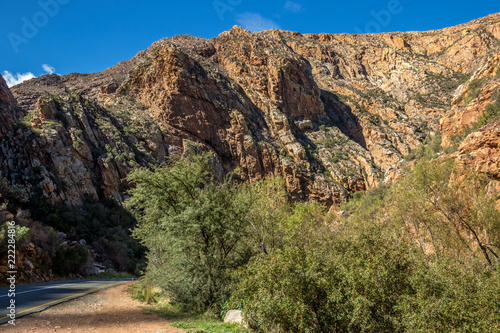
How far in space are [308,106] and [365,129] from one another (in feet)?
53.8

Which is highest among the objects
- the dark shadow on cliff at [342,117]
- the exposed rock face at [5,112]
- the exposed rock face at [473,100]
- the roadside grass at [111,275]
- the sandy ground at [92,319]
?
the dark shadow on cliff at [342,117]

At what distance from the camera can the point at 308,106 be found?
73.7 meters

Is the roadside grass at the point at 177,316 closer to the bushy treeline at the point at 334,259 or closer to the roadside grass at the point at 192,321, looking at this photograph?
the roadside grass at the point at 192,321

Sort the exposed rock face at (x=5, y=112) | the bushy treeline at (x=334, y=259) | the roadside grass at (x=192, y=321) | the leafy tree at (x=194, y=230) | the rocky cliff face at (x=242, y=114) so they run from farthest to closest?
the rocky cliff face at (x=242, y=114) < the exposed rock face at (x=5, y=112) < the leafy tree at (x=194, y=230) < the roadside grass at (x=192, y=321) < the bushy treeline at (x=334, y=259)

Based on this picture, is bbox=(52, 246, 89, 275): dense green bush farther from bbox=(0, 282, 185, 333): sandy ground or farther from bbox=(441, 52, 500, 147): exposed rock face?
bbox=(441, 52, 500, 147): exposed rock face

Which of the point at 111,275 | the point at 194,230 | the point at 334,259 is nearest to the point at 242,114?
the point at 111,275

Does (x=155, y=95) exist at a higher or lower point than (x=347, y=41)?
lower

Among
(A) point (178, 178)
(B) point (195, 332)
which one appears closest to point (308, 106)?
(A) point (178, 178)

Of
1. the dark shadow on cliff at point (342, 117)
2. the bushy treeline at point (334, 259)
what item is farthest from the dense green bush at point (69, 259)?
the dark shadow on cliff at point (342, 117)

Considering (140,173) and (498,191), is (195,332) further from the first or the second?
(498,191)

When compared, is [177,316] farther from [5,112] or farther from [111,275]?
[5,112]

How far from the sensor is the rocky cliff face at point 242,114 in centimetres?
3650

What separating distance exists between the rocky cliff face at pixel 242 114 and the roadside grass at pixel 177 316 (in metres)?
24.7

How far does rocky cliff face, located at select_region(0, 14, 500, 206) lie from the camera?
3650 cm
